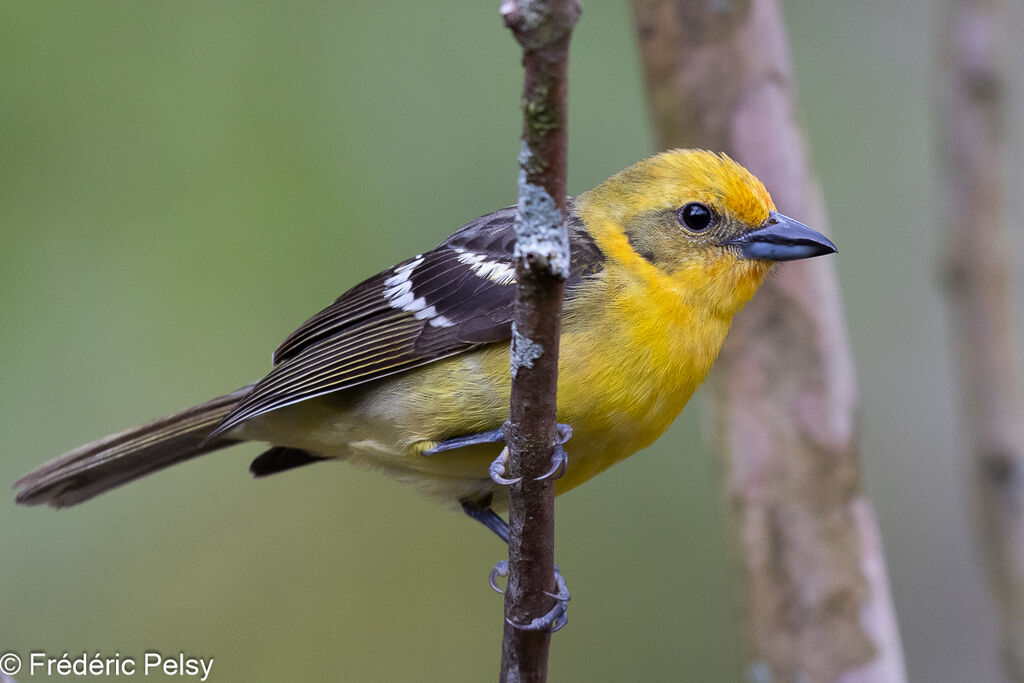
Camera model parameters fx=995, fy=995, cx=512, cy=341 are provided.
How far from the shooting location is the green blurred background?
5586 mm

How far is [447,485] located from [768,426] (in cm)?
175

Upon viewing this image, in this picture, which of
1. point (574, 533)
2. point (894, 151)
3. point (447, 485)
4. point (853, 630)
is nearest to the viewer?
point (447, 485)

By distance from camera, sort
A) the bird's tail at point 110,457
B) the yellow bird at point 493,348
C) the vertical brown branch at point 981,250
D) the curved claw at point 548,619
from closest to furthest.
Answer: the curved claw at point 548,619 → the yellow bird at point 493,348 → the bird's tail at point 110,457 → the vertical brown branch at point 981,250

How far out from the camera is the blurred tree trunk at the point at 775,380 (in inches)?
172

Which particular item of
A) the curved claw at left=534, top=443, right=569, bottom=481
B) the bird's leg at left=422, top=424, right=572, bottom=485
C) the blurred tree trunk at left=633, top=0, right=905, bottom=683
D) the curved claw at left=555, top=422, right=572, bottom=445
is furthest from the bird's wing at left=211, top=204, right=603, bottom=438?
the blurred tree trunk at left=633, top=0, right=905, bottom=683

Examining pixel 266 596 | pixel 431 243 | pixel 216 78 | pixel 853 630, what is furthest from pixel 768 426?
pixel 216 78

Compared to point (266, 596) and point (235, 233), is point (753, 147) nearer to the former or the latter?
point (235, 233)

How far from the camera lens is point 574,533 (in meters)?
6.37

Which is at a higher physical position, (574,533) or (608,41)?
(608,41)

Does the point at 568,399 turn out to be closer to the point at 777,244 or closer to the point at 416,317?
the point at 416,317

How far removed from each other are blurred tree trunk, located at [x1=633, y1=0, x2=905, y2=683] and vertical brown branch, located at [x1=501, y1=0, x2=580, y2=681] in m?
1.76

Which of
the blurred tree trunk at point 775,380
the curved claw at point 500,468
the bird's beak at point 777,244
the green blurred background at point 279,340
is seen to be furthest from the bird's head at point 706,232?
the green blurred background at point 279,340

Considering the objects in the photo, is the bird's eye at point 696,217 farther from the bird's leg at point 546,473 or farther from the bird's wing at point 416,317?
the bird's leg at point 546,473

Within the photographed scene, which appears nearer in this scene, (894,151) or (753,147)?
(753,147)
